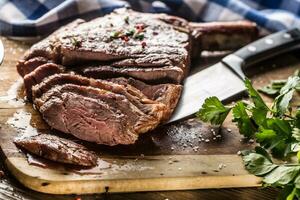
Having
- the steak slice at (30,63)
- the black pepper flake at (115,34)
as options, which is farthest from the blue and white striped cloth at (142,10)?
the black pepper flake at (115,34)

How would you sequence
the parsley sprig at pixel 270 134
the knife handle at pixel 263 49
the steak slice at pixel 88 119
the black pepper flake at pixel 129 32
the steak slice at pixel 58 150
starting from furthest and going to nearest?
the knife handle at pixel 263 49 → the black pepper flake at pixel 129 32 → the steak slice at pixel 88 119 → the steak slice at pixel 58 150 → the parsley sprig at pixel 270 134

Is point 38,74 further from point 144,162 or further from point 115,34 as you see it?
point 144,162

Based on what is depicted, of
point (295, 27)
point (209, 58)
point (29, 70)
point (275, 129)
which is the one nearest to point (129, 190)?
point (275, 129)

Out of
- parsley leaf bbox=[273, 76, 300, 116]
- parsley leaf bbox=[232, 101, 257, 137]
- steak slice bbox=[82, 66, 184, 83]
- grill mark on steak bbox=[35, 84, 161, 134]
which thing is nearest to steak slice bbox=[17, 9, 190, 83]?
steak slice bbox=[82, 66, 184, 83]

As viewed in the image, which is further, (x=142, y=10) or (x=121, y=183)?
(x=142, y=10)

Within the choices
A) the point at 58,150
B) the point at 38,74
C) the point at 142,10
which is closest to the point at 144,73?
the point at 38,74

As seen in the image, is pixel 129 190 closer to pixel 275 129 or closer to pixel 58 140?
pixel 58 140

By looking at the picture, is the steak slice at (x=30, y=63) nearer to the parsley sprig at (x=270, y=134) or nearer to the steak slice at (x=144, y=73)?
the steak slice at (x=144, y=73)
